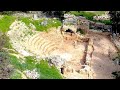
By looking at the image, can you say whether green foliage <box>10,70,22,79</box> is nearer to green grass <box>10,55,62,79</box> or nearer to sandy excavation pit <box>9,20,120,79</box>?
green grass <box>10,55,62,79</box>

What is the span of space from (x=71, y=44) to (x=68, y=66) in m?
5.28

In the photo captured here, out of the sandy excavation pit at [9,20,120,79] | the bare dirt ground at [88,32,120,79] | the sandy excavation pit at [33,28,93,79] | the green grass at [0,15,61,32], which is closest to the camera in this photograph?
the sandy excavation pit at [33,28,93,79]

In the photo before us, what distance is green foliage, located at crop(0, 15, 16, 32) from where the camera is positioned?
2904 cm

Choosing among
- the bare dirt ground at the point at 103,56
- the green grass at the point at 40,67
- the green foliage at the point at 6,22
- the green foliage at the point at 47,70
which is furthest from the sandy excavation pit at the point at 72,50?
the green foliage at the point at 6,22

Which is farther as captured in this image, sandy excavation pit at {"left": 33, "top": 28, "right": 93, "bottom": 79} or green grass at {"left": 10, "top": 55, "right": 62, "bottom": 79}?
sandy excavation pit at {"left": 33, "top": 28, "right": 93, "bottom": 79}

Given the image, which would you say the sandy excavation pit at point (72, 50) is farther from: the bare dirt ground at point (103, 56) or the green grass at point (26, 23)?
the bare dirt ground at point (103, 56)

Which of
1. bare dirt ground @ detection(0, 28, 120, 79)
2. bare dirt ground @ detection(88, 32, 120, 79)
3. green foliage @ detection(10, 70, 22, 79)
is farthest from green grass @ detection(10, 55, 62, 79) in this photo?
bare dirt ground @ detection(88, 32, 120, 79)

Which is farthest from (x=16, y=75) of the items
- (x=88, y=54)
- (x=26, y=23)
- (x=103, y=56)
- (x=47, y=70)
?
(x=26, y=23)

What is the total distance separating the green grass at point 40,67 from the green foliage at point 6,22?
6.15 metres

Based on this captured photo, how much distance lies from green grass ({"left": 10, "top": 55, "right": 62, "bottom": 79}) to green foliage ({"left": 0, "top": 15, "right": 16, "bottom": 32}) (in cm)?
615

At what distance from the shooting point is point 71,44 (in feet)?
104
